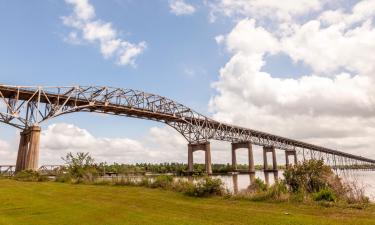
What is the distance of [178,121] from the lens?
9206 centimetres

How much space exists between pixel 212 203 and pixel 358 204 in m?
6.76

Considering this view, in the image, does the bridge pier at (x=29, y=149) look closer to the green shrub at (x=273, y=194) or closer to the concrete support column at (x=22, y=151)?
the concrete support column at (x=22, y=151)

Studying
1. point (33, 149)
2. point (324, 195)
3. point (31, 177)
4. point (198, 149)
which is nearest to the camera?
point (324, 195)

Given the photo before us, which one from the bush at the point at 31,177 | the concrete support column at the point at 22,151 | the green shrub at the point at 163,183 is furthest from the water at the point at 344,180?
the concrete support column at the point at 22,151

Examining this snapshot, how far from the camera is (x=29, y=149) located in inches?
1746

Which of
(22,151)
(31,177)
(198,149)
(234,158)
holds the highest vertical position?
(198,149)

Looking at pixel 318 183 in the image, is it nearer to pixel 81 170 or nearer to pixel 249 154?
pixel 81 170

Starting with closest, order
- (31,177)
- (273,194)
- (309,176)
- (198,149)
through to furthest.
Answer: (273,194)
(309,176)
(31,177)
(198,149)

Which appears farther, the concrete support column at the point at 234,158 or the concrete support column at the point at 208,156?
the concrete support column at the point at 234,158

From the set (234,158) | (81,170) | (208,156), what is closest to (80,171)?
(81,170)

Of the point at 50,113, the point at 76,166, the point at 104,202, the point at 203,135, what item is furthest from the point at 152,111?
the point at 104,202

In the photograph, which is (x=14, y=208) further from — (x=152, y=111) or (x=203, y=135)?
(x=203, y=135)

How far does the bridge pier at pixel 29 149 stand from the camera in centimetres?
4350

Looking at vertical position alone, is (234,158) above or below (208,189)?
above
